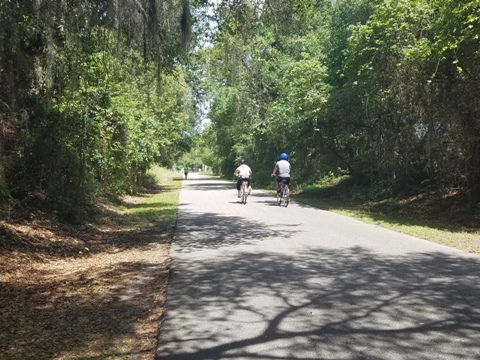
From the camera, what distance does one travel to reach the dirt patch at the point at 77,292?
4168 millimetres

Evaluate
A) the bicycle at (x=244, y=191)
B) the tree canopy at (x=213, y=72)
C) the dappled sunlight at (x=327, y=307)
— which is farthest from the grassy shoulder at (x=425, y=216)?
the bicycle at (x=244, y=191)

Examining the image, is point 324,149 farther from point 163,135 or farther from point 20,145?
point 20,145

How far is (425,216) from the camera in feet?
45.8

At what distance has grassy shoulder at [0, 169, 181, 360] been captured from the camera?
13.7ft

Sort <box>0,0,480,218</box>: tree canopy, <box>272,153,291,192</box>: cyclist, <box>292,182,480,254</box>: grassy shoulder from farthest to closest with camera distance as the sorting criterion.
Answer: <box>272,153,291,192</box>: cyclist → <box>292,182,480,254</box>: grassy shoulder → <box>0,0,480,218</box>: tree canopy

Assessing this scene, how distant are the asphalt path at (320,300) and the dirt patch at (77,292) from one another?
0.35 m

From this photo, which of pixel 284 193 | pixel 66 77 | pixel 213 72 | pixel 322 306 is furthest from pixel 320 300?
pixel 213 72

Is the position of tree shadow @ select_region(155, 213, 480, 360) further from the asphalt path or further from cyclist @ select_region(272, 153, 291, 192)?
cyclist @ select_region(272, 153, 291, 192)

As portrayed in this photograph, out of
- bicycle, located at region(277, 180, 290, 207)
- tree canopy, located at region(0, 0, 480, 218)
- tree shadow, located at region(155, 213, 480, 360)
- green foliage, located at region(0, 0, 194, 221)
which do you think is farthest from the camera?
bicycle, located at region(277, 180, 290, 207)

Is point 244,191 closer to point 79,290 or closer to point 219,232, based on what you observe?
point 219,232

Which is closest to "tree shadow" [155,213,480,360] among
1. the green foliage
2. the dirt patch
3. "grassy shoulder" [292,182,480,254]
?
the dirt patch

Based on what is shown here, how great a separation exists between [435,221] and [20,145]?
11.2 metres

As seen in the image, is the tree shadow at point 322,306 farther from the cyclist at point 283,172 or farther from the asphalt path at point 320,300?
the cyclist at point 283,172

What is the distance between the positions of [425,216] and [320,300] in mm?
10037
